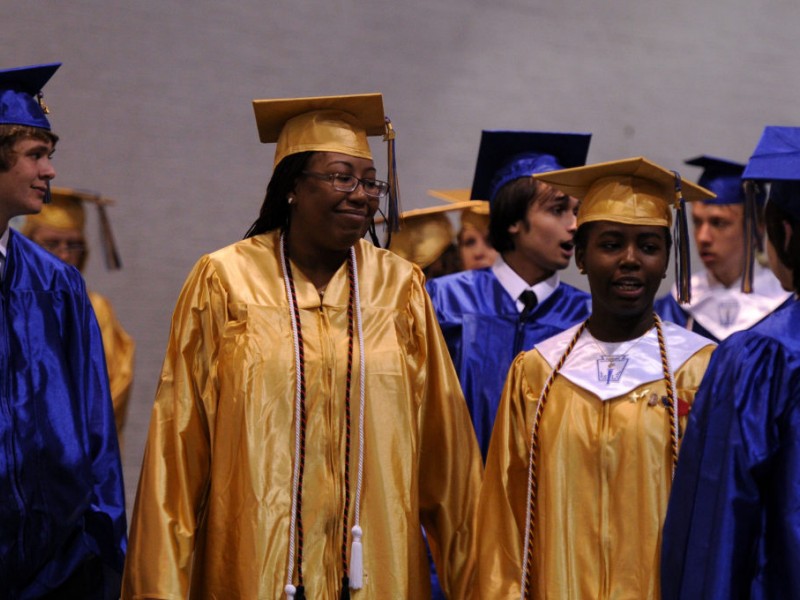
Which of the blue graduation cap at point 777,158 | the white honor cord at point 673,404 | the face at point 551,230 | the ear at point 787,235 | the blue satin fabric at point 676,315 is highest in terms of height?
the blue graduation cap at point 777,158

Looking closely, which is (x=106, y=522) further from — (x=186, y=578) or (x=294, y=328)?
(x=294, y=328)

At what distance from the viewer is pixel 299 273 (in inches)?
127

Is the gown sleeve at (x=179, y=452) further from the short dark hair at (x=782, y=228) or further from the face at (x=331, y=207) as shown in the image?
the short dark hair at (x=782, y=228)

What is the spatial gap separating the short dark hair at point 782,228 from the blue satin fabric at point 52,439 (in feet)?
5.68

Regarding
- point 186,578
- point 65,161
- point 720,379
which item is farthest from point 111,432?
point 65,161

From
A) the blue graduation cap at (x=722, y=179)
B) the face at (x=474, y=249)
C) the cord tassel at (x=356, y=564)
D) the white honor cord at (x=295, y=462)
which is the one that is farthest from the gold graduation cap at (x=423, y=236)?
the cord tassel at (x=356, y=564)

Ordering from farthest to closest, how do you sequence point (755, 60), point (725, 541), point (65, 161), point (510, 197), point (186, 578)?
point (755, 60) < point (65, 161) < point (510, 197) < point (186, 578) < point (725, 541)

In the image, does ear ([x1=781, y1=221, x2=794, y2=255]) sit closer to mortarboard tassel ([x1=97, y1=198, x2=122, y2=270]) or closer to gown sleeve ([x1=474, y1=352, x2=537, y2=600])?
gown sleeve ([x1=474, y1=352, x2=537, y2=600])

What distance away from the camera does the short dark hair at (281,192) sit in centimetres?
324

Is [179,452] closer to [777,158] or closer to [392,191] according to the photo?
[392,191]

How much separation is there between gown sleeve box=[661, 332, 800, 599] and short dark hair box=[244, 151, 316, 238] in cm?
135

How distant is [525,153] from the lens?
4238 mm

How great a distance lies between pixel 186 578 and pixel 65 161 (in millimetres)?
2997

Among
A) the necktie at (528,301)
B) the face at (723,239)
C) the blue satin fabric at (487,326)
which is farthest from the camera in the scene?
the face at (723,239)
